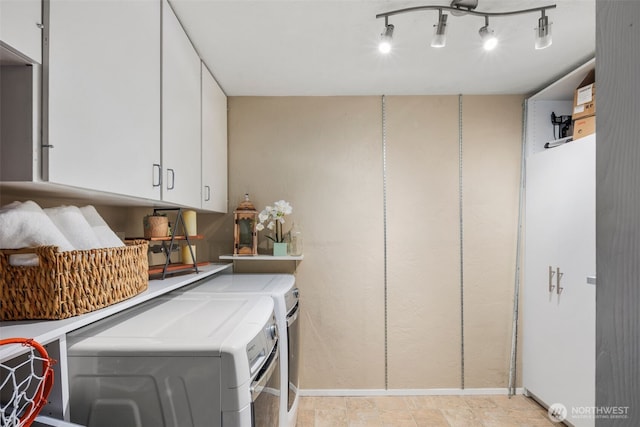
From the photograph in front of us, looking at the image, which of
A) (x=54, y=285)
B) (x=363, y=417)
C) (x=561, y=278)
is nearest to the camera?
(x=54, y=285)

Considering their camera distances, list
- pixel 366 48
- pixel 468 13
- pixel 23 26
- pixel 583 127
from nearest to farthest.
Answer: pixel 23 26 → pixel 468 13 → pixel 366 48 → pixel 583 127

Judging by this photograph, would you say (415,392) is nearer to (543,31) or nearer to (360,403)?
(360,403)

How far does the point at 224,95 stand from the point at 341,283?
5.38 ft

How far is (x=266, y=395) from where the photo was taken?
4.35 ft

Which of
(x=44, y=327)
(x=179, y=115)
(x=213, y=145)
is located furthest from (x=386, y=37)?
(x=44, y=327)

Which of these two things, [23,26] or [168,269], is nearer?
[23,26]

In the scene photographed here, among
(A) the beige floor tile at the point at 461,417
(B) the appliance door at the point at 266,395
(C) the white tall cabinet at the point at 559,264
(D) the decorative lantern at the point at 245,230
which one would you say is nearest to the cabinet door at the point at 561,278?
(C) the white tall cabinet at the point at 559,264

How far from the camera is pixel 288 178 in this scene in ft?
9.30

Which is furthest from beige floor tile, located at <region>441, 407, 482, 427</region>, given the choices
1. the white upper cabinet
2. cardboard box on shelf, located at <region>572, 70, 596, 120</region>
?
the white upper cabinet

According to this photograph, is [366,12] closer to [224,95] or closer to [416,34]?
[416,34]

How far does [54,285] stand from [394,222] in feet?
7.33

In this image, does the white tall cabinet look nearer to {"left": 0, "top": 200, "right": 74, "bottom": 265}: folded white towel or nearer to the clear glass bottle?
the clear glass bottle

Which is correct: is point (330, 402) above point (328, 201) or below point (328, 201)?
below

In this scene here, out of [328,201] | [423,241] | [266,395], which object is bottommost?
[266,395]
